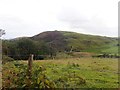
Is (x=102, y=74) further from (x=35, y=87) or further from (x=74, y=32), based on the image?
(x=74, y=32)

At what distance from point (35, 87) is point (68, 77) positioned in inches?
138

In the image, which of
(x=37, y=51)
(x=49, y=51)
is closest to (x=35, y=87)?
(x=37, y=51)

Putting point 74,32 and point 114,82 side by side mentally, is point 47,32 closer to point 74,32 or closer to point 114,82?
point 74,32

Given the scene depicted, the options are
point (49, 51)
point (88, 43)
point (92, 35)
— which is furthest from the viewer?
point (92, 35)

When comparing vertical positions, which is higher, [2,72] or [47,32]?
[47,32]

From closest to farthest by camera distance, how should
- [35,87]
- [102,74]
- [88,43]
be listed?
[35,87] → [102,74] → [88,43]

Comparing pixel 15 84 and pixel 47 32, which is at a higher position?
pixel 47 32

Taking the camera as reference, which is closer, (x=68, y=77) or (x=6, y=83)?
(x=6, y=83)

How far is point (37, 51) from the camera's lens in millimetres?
26641

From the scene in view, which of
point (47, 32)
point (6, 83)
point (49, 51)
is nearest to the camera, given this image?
point (6, 83)

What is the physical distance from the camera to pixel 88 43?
83438 mm

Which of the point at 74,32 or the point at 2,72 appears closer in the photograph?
the point at 2,72

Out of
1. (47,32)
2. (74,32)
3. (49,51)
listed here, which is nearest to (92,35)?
(74,32)

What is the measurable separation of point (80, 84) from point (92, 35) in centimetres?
8963
